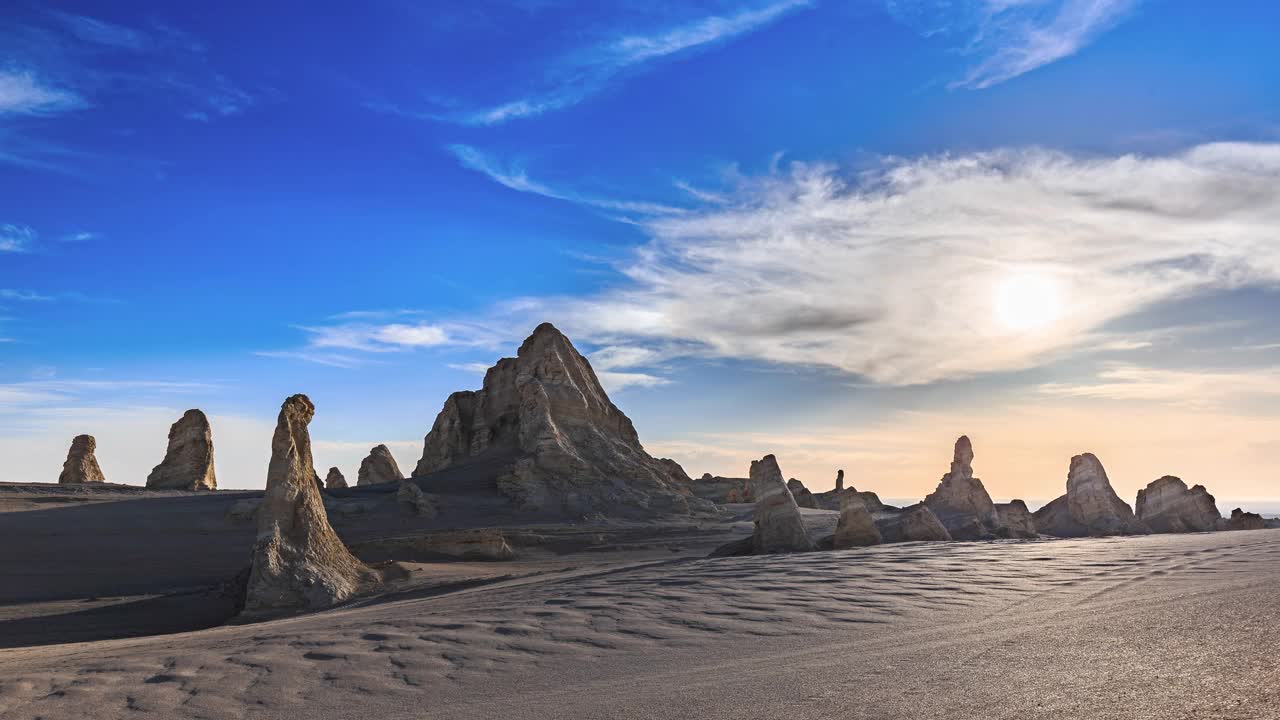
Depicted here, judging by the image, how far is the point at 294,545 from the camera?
590 inches

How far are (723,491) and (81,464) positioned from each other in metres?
37.3

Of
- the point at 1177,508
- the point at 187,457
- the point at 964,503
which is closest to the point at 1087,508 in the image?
the point at 1177,508

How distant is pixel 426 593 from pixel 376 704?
8571 mm

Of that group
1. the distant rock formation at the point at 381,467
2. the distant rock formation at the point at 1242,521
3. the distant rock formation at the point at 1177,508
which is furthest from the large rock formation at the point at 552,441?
the distant rock formation at the point at 1242,521

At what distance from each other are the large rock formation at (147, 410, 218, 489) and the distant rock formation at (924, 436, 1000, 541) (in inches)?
1413

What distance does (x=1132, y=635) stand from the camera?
6.54 m

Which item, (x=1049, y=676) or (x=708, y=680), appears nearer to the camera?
(x=1049, y=676)

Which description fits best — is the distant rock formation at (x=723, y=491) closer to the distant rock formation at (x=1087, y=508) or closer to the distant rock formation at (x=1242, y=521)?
the distant rock formation at (x=1087, y=508)

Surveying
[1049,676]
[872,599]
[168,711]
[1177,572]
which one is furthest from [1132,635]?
[168,711]

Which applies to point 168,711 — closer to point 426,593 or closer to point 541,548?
point 426,593

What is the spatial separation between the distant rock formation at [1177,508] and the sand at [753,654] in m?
26.3

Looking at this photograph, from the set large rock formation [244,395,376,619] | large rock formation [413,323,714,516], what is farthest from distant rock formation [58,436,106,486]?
large rock formation [244,395,376,619]

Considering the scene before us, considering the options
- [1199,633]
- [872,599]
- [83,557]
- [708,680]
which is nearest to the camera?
[708,680]

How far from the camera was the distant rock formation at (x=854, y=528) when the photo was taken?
61.6ft
